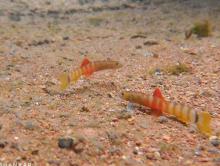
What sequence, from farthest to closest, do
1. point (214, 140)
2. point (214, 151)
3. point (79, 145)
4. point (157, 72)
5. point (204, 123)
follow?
1. point (157, 72)
2. point (214, 140)
3. point (204, 123)
4. point (214, 151)
5. point (79, 145)

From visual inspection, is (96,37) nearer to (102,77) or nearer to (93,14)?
(93,14)

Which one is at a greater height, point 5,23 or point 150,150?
point 5,23

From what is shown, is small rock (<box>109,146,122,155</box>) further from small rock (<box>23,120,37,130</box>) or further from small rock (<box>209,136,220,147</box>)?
small rock (<box>209,136,220,147</box>)

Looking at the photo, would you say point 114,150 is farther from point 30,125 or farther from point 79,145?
point 30,125

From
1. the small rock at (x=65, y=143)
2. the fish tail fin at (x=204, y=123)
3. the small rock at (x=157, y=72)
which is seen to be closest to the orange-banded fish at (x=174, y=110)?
the fish tail fin at (x=204, y=123)

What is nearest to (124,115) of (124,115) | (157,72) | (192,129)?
(124,115)

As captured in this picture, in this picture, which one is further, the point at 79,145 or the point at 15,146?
the point at 79,145

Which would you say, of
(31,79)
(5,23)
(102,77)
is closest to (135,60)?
(102,77)

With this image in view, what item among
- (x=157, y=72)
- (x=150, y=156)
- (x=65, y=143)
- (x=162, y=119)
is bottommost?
(x=150, y=156)

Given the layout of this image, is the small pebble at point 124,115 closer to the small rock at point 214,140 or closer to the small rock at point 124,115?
the small rock at point 124,115
